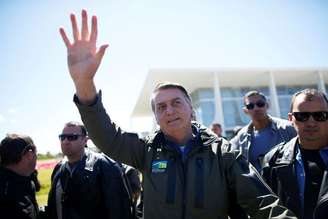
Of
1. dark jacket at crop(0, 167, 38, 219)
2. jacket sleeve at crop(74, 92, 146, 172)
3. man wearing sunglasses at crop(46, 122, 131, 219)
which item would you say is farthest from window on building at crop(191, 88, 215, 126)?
jacket sleeve at crop(74, 92, 146, 172)

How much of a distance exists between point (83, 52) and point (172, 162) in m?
1.05

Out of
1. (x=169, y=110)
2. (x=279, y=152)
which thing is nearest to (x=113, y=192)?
(x=169, y=110)

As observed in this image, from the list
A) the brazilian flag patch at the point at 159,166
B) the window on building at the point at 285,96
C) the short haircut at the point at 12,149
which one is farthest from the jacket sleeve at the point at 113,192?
the window on building at the point at 285,96

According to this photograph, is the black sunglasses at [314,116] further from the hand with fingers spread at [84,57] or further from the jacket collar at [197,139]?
the hand with fingers spread at [84,57]

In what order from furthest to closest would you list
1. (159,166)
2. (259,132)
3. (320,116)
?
(259,132) → (320,116) → (159,166)

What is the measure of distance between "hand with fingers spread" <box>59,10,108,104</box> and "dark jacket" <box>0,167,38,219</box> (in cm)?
181

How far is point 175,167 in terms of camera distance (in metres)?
2.14

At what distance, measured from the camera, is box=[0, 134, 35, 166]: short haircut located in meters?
3.45

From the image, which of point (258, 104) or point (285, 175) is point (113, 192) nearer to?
point (285, 175)

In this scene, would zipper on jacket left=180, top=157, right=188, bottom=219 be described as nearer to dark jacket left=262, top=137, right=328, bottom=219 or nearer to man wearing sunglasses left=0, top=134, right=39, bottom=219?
dark jacket left=262, top=137, right=328, bottom=219

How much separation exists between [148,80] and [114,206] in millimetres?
19790

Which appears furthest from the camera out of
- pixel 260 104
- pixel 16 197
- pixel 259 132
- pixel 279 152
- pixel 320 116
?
pixel 260 104

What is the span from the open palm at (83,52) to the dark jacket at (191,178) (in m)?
0.22

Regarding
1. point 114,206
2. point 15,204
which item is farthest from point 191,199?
point 15,204
